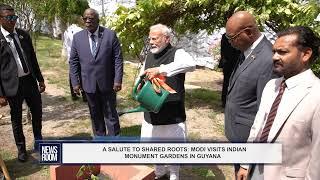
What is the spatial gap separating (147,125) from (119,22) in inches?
132

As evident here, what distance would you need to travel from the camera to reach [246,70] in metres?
3.15

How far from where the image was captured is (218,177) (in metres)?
4.96

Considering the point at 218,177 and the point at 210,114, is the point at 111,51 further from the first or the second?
the point at 210,114

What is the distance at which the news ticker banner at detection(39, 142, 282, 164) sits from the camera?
3.46 m

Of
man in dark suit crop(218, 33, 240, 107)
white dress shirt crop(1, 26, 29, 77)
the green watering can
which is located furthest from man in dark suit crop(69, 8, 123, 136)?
man in dark suit crop(218, 33, 240, 107)

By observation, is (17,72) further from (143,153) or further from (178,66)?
(178,66)

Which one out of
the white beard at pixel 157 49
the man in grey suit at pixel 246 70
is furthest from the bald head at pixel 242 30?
the white beard at pixel 157 49

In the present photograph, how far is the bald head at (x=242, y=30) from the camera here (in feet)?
9.89

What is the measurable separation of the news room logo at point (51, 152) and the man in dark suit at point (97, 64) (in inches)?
50.6

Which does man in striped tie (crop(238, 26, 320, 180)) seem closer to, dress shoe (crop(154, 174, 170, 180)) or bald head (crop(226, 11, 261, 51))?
bald head (crop(226, 11, 261, 51))

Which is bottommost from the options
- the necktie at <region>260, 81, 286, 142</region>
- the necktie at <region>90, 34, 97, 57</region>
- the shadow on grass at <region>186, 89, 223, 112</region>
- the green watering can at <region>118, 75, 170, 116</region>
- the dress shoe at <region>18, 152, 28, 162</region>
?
the shadow on grass at <region>186, 89, 223, 112</region>

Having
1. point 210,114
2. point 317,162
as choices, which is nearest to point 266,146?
point 317,162

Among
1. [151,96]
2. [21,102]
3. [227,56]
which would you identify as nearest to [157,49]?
[151,96]

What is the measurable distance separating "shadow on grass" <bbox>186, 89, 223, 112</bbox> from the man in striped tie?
5.49 metres
